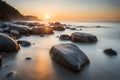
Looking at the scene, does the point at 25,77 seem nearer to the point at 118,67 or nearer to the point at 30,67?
the point at 30,67

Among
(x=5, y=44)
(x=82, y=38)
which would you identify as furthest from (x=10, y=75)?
(x=82, y=38)

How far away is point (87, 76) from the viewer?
6.77 m

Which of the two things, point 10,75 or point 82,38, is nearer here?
point 10,75

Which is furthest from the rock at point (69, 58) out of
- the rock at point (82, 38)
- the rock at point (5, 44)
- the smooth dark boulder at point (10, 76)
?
the rock at point (82, 38)

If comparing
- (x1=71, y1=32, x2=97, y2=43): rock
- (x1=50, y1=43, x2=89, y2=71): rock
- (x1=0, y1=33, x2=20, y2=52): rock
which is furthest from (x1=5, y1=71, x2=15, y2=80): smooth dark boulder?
(x1=71, y1=32, x2=97, y2=43): rock

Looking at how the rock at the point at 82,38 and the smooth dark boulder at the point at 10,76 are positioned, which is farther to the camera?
the rock at the point at 82,38

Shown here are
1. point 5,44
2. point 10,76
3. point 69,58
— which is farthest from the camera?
point 5,44

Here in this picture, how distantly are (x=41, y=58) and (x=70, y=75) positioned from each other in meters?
2.98

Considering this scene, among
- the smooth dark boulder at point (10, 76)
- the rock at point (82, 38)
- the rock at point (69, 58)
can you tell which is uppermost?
the rock at point (69, 58)

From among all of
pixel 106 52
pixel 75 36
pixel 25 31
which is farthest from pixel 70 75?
pixel 25 31

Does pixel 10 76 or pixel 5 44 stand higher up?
pixel 5 44

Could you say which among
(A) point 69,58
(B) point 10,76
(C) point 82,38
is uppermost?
(A) point 69,58

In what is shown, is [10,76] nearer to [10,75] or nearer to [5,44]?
[10,75]

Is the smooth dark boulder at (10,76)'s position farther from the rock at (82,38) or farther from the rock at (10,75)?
the rock at (82,38)
